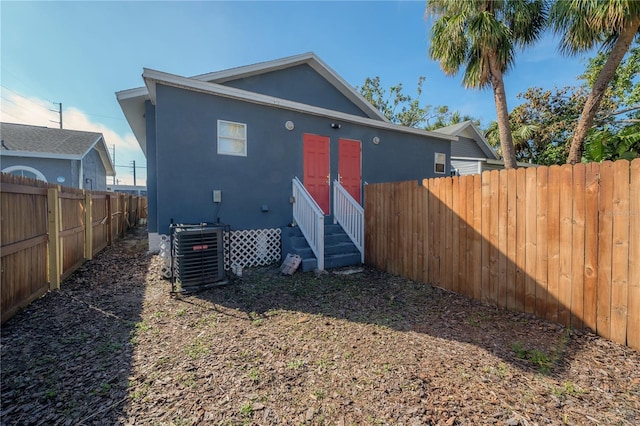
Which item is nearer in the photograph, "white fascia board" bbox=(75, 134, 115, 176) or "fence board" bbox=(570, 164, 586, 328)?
"fence board" bbox=(570, 164, 586, 328)

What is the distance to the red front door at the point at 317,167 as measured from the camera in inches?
303

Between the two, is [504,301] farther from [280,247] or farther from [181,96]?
[181,96]

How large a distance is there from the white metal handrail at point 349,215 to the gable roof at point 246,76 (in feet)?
14.8

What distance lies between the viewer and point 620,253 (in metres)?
2.90

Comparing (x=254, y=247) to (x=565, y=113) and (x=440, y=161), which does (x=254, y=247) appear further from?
(x=565, y=113)

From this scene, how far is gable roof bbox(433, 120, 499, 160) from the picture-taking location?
1575 cm

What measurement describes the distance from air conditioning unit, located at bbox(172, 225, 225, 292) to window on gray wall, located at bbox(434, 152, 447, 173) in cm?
863

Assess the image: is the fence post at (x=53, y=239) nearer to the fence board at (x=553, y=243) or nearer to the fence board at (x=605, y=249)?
the fence board at (x=553, y=243)

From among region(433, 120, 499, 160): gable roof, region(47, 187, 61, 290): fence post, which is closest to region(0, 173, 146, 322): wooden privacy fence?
region(47, 187, 61, 290): fence post

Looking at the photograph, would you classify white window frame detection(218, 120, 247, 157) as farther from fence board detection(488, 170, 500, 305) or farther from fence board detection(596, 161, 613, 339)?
fence board detection(596, 161, 613, 339)

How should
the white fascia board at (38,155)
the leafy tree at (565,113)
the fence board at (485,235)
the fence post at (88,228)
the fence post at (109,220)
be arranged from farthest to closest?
the leafy tree at (565,113) → the white fascia board at (38,155) → the fence post at (109,220) → the fence post at (88,228) → the fence board at (485,235)

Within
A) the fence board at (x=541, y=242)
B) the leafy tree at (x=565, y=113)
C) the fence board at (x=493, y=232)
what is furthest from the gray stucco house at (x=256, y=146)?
the leafy tree at (x=565, y=113)

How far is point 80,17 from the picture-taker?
690cm

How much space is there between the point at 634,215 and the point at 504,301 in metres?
1.76
